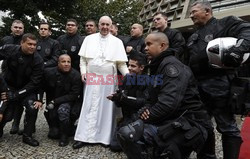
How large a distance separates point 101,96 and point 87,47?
802mm

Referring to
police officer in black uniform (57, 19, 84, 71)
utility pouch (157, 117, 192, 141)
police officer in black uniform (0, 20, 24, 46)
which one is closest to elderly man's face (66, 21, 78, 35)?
police officer in black uniform (57, 19, 84, 71)

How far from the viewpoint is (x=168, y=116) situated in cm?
248

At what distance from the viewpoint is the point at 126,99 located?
3.36m

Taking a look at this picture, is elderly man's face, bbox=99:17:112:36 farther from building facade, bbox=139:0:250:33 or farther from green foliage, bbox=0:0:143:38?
building facade, bbox=139:0:250:33

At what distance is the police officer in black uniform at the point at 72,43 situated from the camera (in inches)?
188

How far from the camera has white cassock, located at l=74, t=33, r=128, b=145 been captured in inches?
150

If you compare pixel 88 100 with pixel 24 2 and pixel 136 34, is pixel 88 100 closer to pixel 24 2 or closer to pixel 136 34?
pixel 136 34

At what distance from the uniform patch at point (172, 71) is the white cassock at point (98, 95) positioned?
1618mm

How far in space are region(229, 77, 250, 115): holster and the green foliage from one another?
9094 mm

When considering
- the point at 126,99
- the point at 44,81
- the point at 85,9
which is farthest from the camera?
the point at 85,9

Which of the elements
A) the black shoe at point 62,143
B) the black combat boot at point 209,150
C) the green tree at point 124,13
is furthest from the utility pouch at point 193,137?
the green tree at point 124,13

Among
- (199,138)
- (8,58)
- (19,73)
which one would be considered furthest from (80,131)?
(199,138)

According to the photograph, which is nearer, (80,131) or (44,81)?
(80,131)

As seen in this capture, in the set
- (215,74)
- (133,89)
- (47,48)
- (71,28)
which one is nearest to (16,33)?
(47,48)
